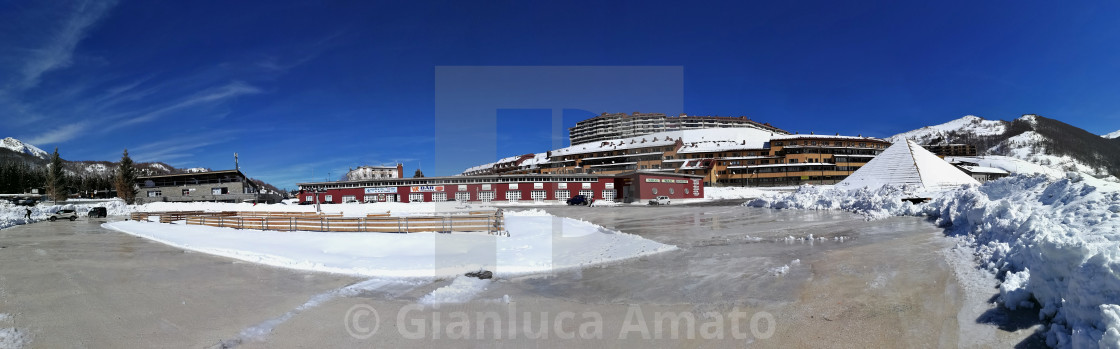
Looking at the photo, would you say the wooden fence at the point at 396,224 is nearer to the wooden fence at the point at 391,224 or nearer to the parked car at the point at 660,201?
the wooden fence at the point at 391,224

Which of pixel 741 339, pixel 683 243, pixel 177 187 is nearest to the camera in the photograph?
pixel 741 339

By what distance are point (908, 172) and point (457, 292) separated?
4668 centimetres

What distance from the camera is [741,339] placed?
19.4 ft

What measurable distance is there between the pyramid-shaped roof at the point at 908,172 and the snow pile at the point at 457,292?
41.2m

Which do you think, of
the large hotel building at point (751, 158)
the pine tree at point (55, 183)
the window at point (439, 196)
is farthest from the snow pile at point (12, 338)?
the pine tree at point (55, 183)

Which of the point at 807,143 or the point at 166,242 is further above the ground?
the point at 807,143

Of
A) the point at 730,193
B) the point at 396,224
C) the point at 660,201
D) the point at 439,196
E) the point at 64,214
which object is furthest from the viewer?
the point at 730,193

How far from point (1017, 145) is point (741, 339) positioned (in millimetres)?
255876

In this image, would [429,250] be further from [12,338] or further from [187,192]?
[187,192]

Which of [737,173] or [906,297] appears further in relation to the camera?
[737,173]

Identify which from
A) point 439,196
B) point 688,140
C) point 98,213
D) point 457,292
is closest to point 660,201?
point 439,196

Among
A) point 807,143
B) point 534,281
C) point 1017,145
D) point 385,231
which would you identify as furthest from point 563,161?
point 1017,145

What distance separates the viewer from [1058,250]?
6000 millimetres

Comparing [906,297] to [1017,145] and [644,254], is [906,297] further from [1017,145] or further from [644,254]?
[1017,145]
